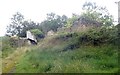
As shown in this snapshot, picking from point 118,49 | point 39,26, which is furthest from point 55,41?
point 39,26

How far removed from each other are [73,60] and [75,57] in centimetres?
47

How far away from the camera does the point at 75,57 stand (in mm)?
14383

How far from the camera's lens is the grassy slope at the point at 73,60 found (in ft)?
39.8

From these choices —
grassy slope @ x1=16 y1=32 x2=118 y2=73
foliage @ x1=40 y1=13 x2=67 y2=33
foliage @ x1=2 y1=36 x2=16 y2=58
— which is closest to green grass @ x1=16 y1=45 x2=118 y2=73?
grassy slope @ x1=16 y1=32 x2=118 y2=73

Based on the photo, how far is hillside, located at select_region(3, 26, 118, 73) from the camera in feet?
40.1

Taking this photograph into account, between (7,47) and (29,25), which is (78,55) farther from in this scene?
(29,25)

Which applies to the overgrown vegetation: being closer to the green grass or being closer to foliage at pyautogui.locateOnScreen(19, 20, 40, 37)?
the green grass

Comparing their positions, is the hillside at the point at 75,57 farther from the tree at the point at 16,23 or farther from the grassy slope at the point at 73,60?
the tree at the point at 16,23

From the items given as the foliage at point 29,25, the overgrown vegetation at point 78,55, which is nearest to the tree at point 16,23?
the foliage at point 29,25

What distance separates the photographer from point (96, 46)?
16344 mm

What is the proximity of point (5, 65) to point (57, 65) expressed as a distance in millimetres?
5196

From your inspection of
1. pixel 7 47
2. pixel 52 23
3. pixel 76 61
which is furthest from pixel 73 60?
pixel 52 23

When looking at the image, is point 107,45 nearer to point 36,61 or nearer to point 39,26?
point 36,61

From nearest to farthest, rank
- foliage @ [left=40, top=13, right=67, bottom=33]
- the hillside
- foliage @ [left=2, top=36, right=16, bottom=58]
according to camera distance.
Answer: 1. the hillside
2. foliage @ [left=2, top=36, right=16, bottom=58]
3. foliage @ [left=40, top=13, right=67, bottom=33]
